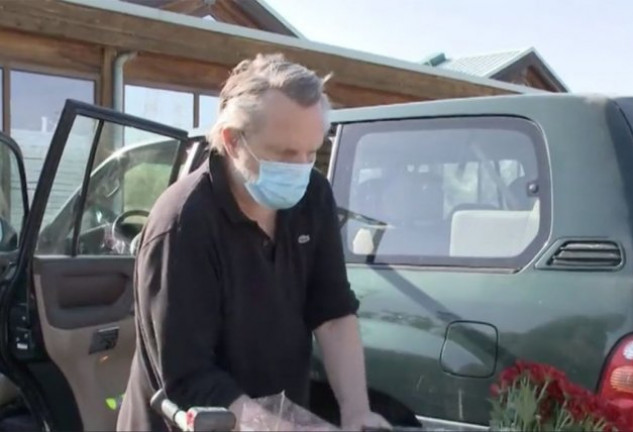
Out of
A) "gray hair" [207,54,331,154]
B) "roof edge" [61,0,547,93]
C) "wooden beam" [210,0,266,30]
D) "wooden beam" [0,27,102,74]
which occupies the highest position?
"wooden beam" [210,0,266,30]

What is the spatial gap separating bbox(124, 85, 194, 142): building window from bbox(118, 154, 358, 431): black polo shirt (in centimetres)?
771

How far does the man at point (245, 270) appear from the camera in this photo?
212 cm

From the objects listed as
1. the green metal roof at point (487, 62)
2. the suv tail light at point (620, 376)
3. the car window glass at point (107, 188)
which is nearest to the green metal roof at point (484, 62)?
the green metal roof at point (487, 62)

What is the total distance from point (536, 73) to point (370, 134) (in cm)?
1941

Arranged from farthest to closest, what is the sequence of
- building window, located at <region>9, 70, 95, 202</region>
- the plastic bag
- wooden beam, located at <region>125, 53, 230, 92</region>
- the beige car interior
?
wooden beam, located at <region>125, 53, 230, 92</region>, building window, located at <region>9, 70, 95, 202</region>, the beige car interior, the plastic bag

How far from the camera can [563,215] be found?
2854 millimetres

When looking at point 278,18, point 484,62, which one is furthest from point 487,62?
point 278,18

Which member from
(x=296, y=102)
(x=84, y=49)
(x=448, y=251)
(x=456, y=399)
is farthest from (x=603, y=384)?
(x=84, y=49)

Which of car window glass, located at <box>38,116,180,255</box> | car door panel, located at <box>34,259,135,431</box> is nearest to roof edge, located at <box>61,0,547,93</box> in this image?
car window glass, located at <box>38,116,180,255</box>

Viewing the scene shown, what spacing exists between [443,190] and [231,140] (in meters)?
1.23

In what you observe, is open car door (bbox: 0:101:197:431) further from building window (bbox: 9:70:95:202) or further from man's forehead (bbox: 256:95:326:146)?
building window (bbox: 9:70:95:202)

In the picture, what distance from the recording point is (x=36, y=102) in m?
9.33

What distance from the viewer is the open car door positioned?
3.41 metres

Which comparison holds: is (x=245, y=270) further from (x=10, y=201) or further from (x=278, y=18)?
(x=278, y=18)
